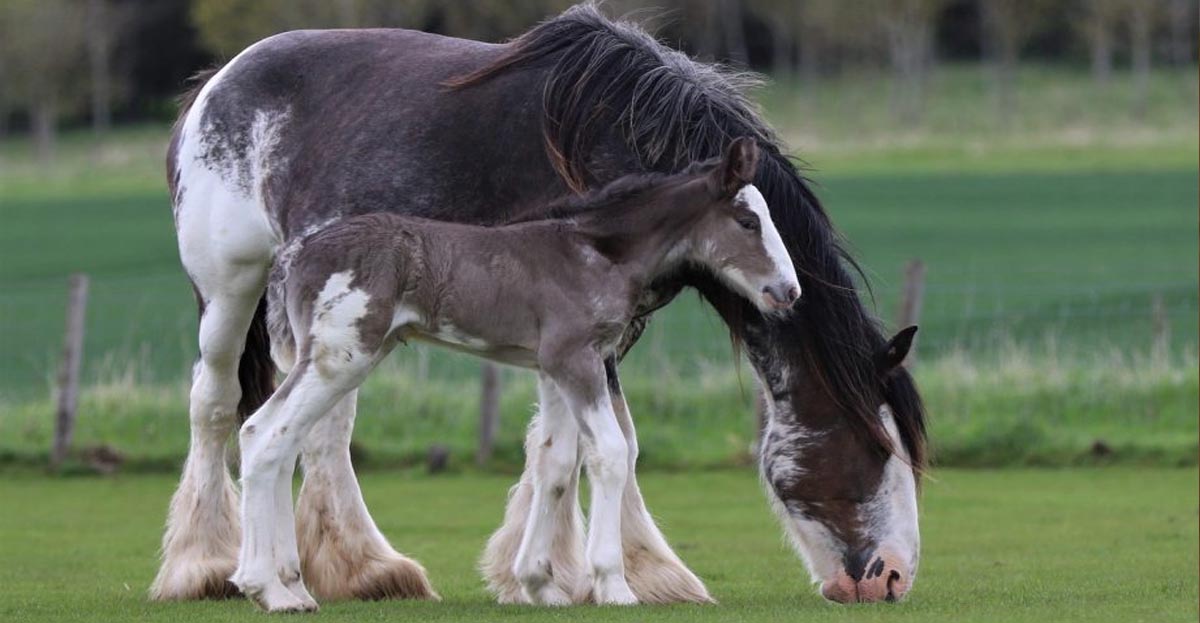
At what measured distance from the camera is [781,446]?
8852mm

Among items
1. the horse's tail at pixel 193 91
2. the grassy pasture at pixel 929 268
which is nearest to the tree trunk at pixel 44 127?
the grassy pasture at pixel 929 268

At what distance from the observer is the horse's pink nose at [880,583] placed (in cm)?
866

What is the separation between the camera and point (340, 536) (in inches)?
382

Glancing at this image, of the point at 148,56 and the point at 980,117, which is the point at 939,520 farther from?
the point at 148,56

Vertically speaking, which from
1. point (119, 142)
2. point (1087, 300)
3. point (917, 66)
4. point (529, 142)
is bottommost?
point (119, 142)

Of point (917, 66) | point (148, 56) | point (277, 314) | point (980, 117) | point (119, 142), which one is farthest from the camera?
point (148, 56)

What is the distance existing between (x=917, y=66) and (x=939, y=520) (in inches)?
2301

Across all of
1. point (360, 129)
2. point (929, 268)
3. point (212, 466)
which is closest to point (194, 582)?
point (212, 466)

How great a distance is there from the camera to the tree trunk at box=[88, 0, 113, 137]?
75.8 m

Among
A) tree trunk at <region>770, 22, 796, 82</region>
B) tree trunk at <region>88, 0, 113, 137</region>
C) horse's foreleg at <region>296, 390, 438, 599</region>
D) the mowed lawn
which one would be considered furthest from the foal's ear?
tree trunk at <region>88, 0, 113, 137</region>

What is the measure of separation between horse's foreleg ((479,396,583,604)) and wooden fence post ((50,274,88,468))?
29.9 ft

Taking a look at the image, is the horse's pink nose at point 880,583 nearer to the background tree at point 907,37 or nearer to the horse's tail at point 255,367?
the horse's tail at point 255,367

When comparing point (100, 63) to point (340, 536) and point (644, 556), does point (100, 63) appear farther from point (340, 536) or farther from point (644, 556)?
point (644, 556)

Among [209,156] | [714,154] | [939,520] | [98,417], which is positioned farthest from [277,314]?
[98,417]
